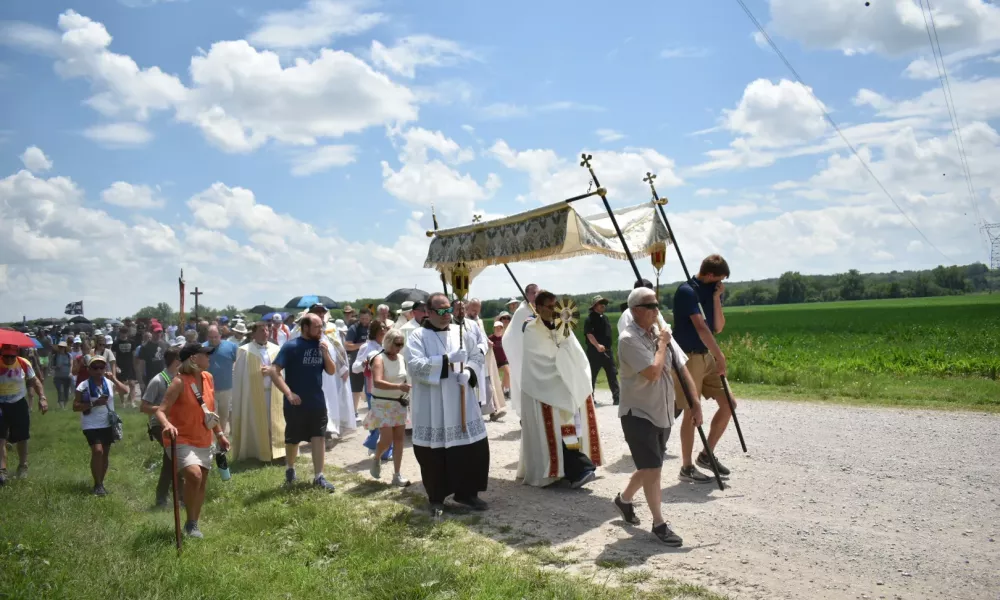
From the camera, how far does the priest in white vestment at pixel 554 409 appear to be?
775 cm

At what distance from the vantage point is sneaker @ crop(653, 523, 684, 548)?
5581mm

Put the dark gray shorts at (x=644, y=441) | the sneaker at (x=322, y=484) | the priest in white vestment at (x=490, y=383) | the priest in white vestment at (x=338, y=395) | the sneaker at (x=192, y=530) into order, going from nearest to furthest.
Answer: the dark gray shorts at (x=644, y=441), the sneaker at (x=192, y=530), the sneaker at (x=322, y=484), the priest in white vestment at (x=338, y=395), the priest in white vestment at (x=490, y=383)

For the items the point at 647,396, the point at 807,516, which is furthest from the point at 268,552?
the point at 807,516

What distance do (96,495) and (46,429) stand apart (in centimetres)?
716

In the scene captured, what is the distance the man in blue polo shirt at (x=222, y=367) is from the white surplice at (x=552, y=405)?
5.40 metres

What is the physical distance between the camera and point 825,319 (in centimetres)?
3931

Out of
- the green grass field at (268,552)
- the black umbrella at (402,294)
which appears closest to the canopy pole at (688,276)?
the green grass field at (268,552)

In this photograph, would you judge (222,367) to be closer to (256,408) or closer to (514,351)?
(256,408)

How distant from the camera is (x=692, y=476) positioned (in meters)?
7.55

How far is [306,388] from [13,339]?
4.32m

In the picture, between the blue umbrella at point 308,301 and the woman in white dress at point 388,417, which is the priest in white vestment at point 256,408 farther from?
the blue umbrella at point 308,301

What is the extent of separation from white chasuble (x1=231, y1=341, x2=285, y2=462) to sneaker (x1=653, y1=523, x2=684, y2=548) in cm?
602

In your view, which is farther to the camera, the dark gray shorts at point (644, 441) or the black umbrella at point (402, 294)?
the black umbrella at point (402, 294)

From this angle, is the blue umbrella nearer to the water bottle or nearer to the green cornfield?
the green cornfield
